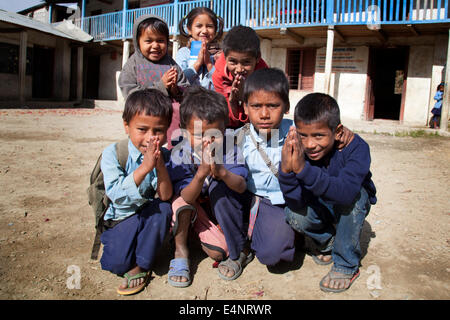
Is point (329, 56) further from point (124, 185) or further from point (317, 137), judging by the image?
point (124, 185)

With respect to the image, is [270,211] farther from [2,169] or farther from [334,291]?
[2,169]

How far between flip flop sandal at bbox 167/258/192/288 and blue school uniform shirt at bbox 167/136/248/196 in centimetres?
38

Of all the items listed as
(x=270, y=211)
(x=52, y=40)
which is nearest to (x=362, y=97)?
(x=270, y=211)

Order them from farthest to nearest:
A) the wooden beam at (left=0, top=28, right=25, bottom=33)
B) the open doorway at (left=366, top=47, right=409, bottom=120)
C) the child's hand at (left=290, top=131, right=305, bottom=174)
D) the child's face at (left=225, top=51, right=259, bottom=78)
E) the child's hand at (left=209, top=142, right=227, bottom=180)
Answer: the open doorway at (left=366, top=47, right=409, bottom=120) → the wooden beam at (left=0, top=28, right=25, bottom=33) → the child's face at (left=225, top=51, right=259, bottom=78) → the child's hand at (left=209, top=142, right=227, bottom=180) → the child's hand at (left=290, top=131, right=305, bottom=174)

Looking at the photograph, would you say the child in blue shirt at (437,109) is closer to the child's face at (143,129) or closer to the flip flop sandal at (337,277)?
the flip flop sandal at (337,277)

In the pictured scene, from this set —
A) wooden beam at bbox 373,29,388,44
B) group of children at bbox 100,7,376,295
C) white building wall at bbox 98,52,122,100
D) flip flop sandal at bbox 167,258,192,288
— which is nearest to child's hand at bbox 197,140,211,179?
group of children at bbox 100,7,376,295

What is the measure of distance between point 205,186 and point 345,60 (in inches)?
396

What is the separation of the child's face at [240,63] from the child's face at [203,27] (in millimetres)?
627

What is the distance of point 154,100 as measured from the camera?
184cm

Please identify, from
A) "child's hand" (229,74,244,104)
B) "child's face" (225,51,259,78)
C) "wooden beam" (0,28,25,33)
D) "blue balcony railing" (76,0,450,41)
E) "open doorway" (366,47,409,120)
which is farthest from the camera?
"open doorway" (366,47,409,120)

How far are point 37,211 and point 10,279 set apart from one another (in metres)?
0.94

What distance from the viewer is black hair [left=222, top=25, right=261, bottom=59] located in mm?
2258

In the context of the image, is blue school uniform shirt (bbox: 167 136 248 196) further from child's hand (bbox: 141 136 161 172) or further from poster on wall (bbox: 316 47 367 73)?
poster on wall (bbox: 316 47 367 73)
